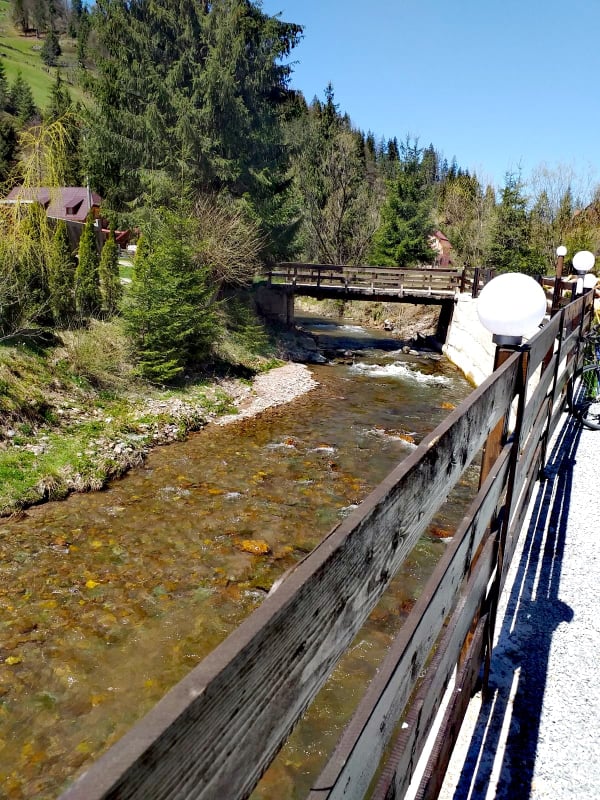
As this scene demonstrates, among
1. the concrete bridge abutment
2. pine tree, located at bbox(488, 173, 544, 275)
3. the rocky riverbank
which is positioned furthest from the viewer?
pine tree, located at bbox(488, 173, 544, 275)

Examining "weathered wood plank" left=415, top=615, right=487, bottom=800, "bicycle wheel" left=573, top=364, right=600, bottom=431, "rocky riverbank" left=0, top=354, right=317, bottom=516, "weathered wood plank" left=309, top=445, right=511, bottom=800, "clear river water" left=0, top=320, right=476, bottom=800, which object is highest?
"weathered wood plank" left=309, top=445, right=511, bottom=800

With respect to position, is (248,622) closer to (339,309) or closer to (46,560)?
(46,560)

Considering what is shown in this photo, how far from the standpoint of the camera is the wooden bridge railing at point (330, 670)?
0.59 m

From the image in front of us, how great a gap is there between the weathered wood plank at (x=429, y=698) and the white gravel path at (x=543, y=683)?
32.1 inches

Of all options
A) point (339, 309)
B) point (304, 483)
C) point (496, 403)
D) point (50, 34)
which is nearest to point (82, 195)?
point (339, 309)

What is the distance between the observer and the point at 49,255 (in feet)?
38.9

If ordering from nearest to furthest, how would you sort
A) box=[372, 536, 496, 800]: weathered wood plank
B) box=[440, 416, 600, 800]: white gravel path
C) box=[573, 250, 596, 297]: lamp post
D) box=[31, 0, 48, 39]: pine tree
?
box=[372, 536, 496, 800]: weathered wood plank
box=[440, 416, 600, 800]: white gravel path
box=[573, 250, 596, 297]: lamp post
box=[31, 0, 48, 39]: pine tree

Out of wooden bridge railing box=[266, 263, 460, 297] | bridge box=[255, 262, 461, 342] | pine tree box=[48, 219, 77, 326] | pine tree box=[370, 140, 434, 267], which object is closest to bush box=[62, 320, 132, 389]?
pine tree box=[48, 219, 77, 326]

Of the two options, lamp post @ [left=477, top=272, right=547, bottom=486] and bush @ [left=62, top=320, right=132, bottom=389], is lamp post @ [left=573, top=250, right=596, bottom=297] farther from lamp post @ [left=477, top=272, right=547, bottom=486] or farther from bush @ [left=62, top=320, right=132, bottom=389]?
bush @ [left=62, top=320, right=132, bottom=389]

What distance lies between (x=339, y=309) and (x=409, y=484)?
3277 cm

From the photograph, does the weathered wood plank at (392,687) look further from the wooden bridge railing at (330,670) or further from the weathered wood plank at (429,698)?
the weathered wood plank at (429,698)

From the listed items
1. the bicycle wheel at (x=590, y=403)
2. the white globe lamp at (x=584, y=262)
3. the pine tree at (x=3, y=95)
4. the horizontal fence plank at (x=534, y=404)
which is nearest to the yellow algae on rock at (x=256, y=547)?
the horizontal fence plank at (x=534, y=404)

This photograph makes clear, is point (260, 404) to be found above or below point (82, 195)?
below

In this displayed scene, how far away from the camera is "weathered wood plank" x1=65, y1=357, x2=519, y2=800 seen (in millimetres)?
563
